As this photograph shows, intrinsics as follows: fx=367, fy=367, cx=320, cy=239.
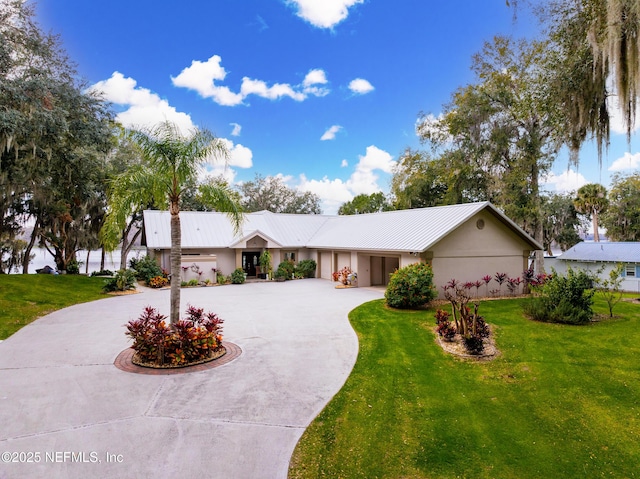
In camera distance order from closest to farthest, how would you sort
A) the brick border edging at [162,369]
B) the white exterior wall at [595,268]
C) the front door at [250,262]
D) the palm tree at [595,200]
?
the brick border edging at [162,369] < the white exterior wall at [595,268] < the front door at [250,262] < the palm tree at [595,200]

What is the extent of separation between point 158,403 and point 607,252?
27.0 m

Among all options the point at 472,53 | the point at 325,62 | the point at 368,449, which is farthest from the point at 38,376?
the point at 472,53

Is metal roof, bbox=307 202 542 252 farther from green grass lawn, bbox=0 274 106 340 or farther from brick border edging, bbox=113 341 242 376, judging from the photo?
green grass lawn, bbox=0 274 106 340

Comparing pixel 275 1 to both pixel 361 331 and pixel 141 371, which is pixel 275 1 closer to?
pixel 361 331

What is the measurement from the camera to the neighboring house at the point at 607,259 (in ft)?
70.5

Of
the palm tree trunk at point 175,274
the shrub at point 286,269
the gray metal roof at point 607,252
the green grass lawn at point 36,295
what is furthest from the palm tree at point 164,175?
the gray metal roof at point 607,252

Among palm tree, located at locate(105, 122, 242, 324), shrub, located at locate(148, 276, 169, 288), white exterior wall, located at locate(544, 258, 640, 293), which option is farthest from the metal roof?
palm tree, located at locate(105, 122, 242, 324)

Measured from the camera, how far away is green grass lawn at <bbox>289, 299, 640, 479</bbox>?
178 inches

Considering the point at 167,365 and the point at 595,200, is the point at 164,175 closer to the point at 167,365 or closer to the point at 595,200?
the point at 167,365

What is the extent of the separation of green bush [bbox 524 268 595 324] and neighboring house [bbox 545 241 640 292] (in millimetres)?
10518

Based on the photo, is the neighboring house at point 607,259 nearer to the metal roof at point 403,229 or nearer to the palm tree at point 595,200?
the metal roof at point 403,229

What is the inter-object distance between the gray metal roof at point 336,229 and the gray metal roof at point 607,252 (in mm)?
8610

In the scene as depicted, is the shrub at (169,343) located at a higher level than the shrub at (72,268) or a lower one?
lower

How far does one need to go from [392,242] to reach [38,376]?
47.0 feet
